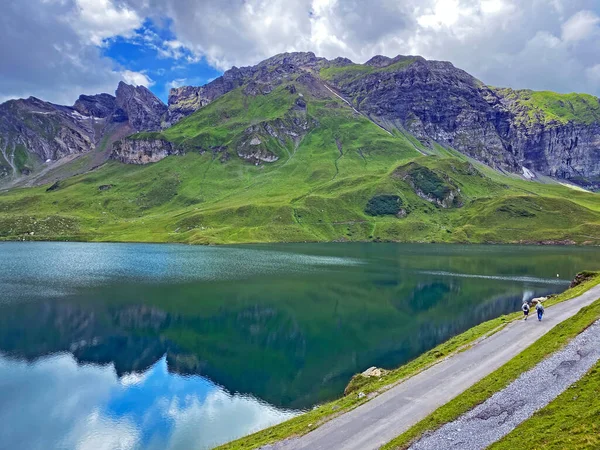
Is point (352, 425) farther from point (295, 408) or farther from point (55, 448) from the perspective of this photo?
point (55, 448)

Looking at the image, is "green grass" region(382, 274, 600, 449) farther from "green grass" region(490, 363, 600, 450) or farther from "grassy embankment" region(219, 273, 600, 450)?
"green grass" region(490, 363, 600, 450)

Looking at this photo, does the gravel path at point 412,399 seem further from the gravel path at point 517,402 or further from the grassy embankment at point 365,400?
the gravel path at point 517,402

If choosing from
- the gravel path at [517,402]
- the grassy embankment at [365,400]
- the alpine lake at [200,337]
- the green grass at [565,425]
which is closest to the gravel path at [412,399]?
the grassy embankment at [365,400]

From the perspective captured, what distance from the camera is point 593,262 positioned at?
156 meters

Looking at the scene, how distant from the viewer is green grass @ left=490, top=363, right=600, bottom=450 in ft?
63.0

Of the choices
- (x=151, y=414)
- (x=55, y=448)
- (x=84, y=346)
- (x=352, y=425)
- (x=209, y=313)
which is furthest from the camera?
(x=209, y=313)

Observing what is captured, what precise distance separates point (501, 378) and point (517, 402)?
15.7 feet

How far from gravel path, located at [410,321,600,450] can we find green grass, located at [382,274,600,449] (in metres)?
0.54

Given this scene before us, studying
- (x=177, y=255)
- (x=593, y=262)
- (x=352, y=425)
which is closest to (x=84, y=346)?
(x=352, y=425)

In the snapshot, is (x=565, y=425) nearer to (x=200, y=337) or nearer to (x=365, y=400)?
(x=365, y=400)

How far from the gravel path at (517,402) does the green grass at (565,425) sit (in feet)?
2.89

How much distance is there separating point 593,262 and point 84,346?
575 feet

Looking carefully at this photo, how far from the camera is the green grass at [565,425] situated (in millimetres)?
19188

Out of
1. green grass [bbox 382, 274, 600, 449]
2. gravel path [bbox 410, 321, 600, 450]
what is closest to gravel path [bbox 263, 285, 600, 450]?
green grass [bbox 382, 274, 600, 449]
